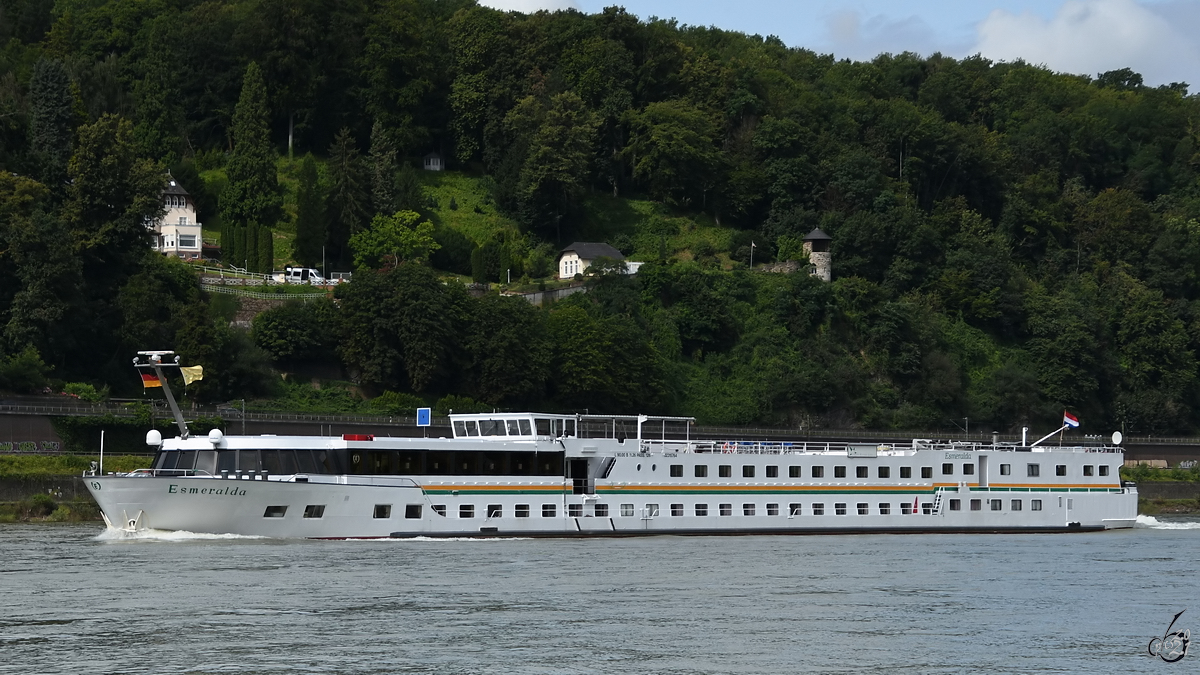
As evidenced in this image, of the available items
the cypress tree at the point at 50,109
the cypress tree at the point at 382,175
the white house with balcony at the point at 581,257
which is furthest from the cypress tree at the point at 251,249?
the white house with balcony at the point at 581,257

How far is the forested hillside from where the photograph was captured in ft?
296

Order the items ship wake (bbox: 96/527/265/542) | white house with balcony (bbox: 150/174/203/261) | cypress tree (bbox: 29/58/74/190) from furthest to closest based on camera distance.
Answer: white house with balcony (bbox: 150/174/203/261)
cypress tree (bbox: 29/58/74/190)
ship wake (bbox: 96/527/265/542)

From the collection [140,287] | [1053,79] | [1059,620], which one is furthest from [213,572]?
[1053,79]

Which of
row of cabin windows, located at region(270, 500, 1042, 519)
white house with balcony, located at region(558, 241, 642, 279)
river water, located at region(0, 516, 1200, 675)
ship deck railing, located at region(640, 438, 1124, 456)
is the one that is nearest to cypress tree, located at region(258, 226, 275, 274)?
white house with balcony, located at region(558, 241, 642, 279)

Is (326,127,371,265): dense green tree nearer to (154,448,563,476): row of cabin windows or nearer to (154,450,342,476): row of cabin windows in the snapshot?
(154,448,563,476): row of cabin windows

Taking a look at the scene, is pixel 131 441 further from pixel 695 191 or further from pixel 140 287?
pixel 695 191

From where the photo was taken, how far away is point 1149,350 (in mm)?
115750

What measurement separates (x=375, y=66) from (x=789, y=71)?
48392 mm

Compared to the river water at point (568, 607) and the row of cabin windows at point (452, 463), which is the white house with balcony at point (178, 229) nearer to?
the river water at point (568, 607)

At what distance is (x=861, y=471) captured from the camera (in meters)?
64.2

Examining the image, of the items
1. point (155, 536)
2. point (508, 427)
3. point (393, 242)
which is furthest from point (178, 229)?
point (155, 536)

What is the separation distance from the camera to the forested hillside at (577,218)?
296 ft

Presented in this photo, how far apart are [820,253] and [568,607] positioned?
82.6 meters

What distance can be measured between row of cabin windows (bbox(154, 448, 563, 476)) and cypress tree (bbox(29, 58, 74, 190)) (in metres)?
51.9
